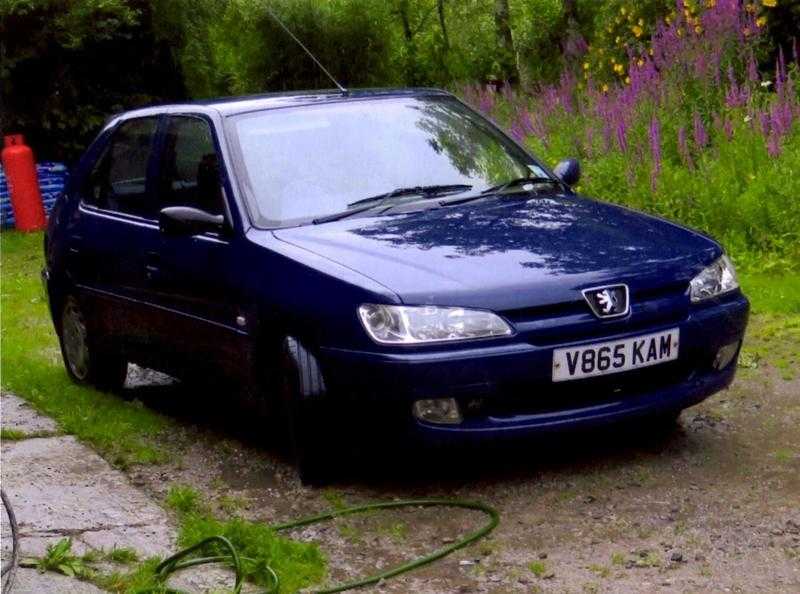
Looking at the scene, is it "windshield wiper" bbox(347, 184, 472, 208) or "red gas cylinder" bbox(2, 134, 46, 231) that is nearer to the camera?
"windshield wiper" bbox(347, 184, 472, 208)

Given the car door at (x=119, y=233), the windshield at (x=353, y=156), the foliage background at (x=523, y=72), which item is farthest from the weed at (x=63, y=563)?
the foliage background at (x=523, y=72)

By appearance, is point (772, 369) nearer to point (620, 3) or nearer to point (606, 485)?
point (606, 485)

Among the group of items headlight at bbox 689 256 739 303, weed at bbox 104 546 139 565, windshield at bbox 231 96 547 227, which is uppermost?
windshield at bbox 231 96 547 227

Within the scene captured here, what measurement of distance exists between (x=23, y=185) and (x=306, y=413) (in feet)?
38.3

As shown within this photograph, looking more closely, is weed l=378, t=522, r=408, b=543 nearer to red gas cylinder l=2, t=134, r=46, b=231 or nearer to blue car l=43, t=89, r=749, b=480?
blue car l=43, t=89, r=749, b=480

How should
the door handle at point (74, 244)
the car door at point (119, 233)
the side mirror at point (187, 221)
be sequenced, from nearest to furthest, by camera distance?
the side mirror at point (187, 221) → the car door at point (119, 233) → the door handle at point (74, 244)

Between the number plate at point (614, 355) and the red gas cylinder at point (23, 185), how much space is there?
12041 mm

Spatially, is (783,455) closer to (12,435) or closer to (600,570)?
(600,570)

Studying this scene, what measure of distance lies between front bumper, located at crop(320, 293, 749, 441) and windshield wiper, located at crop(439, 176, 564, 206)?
121 cm

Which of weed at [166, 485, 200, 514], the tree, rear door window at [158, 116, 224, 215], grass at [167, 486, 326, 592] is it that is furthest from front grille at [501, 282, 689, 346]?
the tree

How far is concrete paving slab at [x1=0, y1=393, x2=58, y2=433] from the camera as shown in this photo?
7.33 m

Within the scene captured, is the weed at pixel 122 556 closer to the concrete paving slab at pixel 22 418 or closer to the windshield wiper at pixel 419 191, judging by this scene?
the windshield wiper at pixel 419 191

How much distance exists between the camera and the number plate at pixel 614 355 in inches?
222

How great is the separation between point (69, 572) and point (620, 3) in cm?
1221
